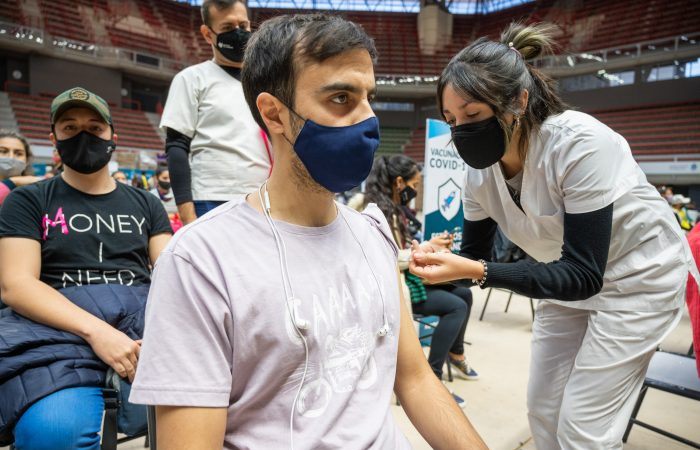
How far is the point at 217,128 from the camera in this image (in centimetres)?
190

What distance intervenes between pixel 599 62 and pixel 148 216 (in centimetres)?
1857

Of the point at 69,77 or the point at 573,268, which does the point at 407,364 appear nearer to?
the point at 573,268

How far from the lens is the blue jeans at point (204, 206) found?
6.37 feet

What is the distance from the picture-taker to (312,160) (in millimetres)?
967

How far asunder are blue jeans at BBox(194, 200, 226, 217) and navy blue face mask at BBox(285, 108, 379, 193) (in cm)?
106

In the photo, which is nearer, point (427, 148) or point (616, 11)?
point (427, 148)

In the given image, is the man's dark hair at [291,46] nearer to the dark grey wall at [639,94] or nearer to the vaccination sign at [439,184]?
the vaccination sign at [439,184]

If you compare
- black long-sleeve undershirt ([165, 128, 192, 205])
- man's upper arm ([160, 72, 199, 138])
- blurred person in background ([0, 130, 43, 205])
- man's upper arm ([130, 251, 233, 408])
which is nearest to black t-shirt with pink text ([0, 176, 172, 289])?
black long-sleeve undershirt ([165, 128, 192, 205])

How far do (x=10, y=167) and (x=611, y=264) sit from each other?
10.5 feet

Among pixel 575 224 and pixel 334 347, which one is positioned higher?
pixel 575 224

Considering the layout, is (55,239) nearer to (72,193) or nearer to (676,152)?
(72,193)

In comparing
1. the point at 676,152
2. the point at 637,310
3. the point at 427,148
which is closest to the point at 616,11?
the point at 676,152

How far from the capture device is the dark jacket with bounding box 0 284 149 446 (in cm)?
117

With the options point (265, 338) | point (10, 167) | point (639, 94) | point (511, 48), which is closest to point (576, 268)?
point (511, 48)
